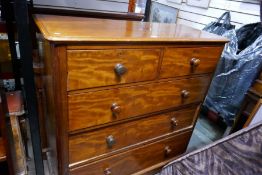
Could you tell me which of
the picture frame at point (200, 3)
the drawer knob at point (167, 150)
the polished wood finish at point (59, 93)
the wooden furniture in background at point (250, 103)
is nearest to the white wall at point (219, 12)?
the picture frame at point (200, 3)

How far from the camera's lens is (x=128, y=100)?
0.99 meters

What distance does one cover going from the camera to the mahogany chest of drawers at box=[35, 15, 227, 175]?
77cm

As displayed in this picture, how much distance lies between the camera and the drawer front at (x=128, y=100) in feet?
2.88

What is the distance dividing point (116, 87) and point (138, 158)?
2.00 feet

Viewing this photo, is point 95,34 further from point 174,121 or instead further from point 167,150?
point 167,150

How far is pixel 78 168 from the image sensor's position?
107 cm

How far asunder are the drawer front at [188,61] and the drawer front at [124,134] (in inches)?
11.4

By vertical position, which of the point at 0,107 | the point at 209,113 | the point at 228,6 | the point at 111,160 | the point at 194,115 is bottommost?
the point at 209,113

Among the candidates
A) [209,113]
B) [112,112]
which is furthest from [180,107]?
[209,113]

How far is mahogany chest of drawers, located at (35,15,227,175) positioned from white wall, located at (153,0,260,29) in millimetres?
1102

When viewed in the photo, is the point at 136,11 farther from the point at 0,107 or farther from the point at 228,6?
the point at 228,6

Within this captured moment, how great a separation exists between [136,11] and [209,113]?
1381mm

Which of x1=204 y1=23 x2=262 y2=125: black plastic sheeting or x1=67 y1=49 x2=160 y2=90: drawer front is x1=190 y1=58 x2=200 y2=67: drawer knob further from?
x1=204 y1=23 x2=262 y2=125: black plastic sheeting

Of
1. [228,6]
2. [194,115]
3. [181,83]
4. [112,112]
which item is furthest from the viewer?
[228,6]
